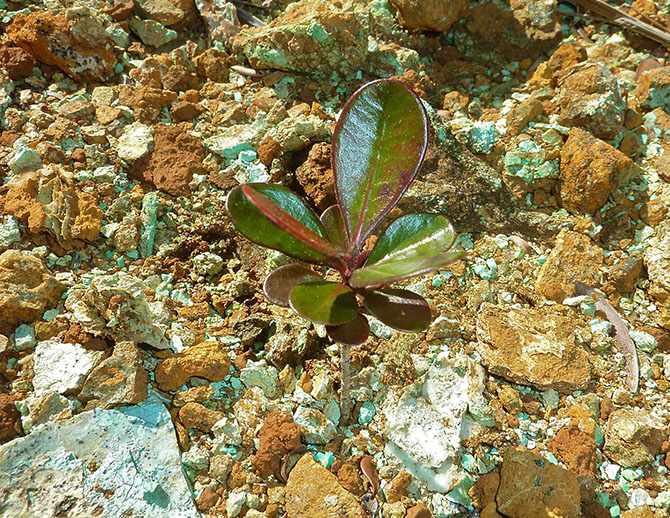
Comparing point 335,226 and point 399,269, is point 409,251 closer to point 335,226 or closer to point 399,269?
point 399,269

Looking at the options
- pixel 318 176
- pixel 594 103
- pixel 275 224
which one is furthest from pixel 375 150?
pixel 594 103

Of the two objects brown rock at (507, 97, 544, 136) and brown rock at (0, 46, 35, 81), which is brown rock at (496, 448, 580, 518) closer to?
brown rock at (507, 97, 544, 136)

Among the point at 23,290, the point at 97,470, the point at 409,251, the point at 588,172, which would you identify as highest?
the point at 409,251

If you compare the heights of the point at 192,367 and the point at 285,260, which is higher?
the point at 285,260

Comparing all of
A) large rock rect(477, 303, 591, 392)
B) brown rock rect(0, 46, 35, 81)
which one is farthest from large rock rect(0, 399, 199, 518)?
brown rock rect(0, 46, 35, 81)

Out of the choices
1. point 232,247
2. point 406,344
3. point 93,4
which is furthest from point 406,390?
point 93,4

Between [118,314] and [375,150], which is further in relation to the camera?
[118,314]
